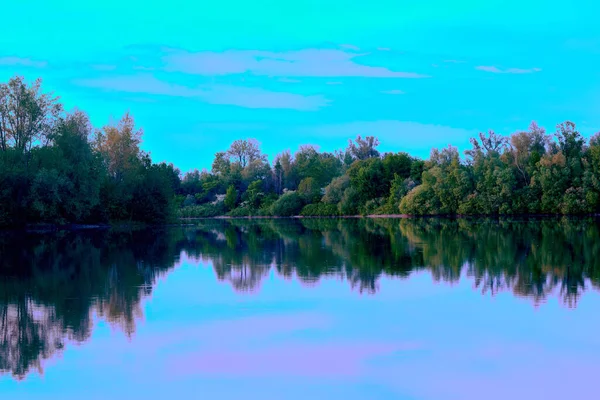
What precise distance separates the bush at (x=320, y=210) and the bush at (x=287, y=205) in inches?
60.9

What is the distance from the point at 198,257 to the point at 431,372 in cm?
1633

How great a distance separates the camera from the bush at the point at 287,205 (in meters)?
91.5

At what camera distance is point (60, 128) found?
49.6m

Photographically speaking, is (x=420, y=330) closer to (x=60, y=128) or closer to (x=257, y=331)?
(x=257, y=331)

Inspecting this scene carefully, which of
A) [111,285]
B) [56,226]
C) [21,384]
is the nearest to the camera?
[21,384]

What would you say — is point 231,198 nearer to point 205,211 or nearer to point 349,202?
point 205,211

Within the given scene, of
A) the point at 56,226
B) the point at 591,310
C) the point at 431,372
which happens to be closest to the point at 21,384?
the point at 431,372

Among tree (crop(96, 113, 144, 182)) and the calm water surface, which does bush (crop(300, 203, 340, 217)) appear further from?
the calm water surface

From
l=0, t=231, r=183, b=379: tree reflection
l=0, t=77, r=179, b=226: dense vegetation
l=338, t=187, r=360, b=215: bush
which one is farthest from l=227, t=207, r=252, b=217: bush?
l=0, t=231, r=183, b=379: tree reflection

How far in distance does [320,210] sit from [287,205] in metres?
5.51

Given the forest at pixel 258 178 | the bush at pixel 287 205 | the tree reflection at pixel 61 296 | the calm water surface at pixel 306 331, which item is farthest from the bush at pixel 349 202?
the calm water surface at pixel 306 331

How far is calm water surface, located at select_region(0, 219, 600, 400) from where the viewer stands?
7.16 metres

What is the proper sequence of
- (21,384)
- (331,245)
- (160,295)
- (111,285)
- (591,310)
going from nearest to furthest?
(21,384) < (591,310) < (160,295) < (111,285) < (331,245)

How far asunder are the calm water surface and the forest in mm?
30882
